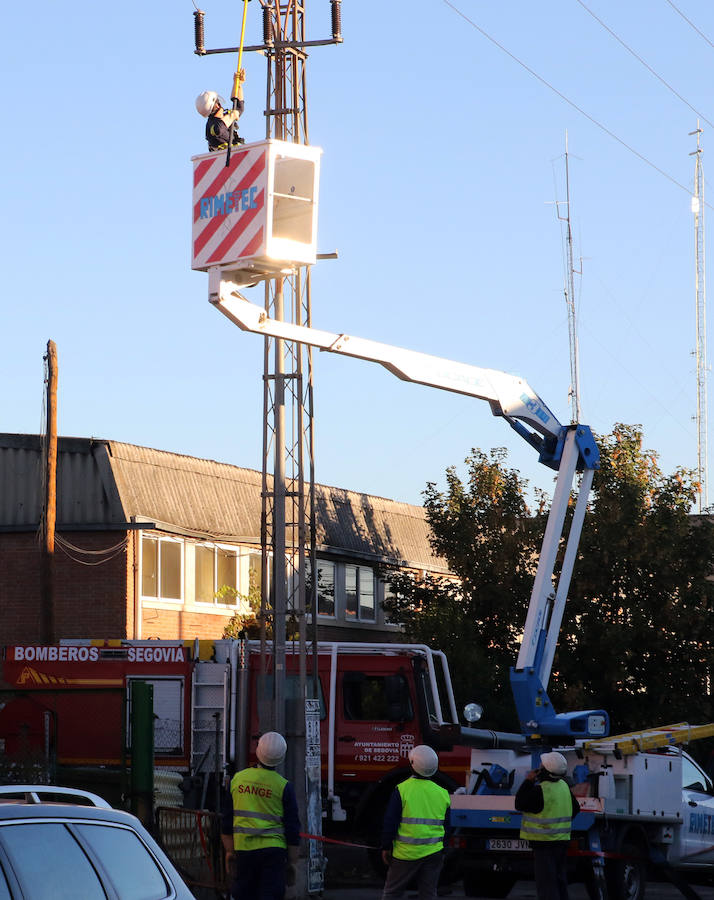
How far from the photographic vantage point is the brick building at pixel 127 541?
27.9 metres

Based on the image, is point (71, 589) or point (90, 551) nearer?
point (90, 551)

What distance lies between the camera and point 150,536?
28406 mm

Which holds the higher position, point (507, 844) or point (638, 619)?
point (638, 619)

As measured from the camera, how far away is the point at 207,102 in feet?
42.1

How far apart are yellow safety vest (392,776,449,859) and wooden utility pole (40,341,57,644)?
15.3 metres

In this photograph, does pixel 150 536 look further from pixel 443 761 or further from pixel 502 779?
pixel 502 779

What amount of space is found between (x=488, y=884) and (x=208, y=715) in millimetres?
5180

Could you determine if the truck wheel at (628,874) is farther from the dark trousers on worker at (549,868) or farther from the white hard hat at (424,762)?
the white hard hat at (424,762)

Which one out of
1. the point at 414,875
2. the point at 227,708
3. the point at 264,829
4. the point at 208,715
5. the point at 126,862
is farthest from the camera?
the point at 208,715

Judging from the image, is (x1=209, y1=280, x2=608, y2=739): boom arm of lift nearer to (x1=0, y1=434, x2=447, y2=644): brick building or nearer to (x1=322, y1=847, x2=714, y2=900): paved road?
(x1=322, y1=847, x2=714, y2=900): paved road

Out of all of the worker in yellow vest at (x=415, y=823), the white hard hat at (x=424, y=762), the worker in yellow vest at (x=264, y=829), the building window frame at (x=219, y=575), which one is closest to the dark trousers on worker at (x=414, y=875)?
the worker in yellow vest at (x=415, y=823)

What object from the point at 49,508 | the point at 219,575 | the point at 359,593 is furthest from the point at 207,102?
the point at 359,593

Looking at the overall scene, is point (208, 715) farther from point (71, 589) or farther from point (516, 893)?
point (71, 589)

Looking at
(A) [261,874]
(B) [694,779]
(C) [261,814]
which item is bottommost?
(A) [261,874]
